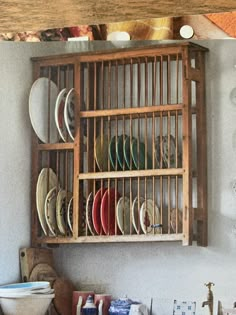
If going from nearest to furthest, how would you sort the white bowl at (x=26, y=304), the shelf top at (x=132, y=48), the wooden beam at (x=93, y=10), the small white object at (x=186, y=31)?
the wooden beam at (x=93, y=10) < the small white object at (x=186, y=31) < the shelf top at (x=132, y=48) < the white bowl at (x=26, y=304)

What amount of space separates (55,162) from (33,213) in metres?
0.12

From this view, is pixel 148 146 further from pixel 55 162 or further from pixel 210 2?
pixel 210 2

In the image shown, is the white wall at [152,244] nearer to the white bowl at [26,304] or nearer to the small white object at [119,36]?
the white bowl at [26,304]

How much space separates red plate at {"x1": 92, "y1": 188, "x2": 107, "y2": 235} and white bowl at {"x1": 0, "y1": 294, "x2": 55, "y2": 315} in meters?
0.17

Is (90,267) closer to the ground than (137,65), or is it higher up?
closer to the ground

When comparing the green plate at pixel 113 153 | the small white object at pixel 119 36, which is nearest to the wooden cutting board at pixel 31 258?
the green plate at pixel 113 153

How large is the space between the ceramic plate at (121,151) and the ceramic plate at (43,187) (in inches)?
5.4

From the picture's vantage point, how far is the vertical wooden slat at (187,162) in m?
1.59

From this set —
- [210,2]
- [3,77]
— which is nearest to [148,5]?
[210,2]

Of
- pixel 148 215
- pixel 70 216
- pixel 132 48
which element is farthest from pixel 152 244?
pixel 132 48

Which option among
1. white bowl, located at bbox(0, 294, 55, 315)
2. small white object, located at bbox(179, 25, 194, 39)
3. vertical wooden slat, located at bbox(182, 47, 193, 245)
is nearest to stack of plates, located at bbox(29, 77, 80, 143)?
vertical wooden slat, located at bbox(182, 47, 193, 245)

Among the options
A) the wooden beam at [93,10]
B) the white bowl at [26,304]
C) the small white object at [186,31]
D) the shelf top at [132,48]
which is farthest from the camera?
the white bowl at [26,304]

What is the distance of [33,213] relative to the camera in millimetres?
1666

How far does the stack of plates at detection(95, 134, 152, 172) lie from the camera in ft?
5.36
